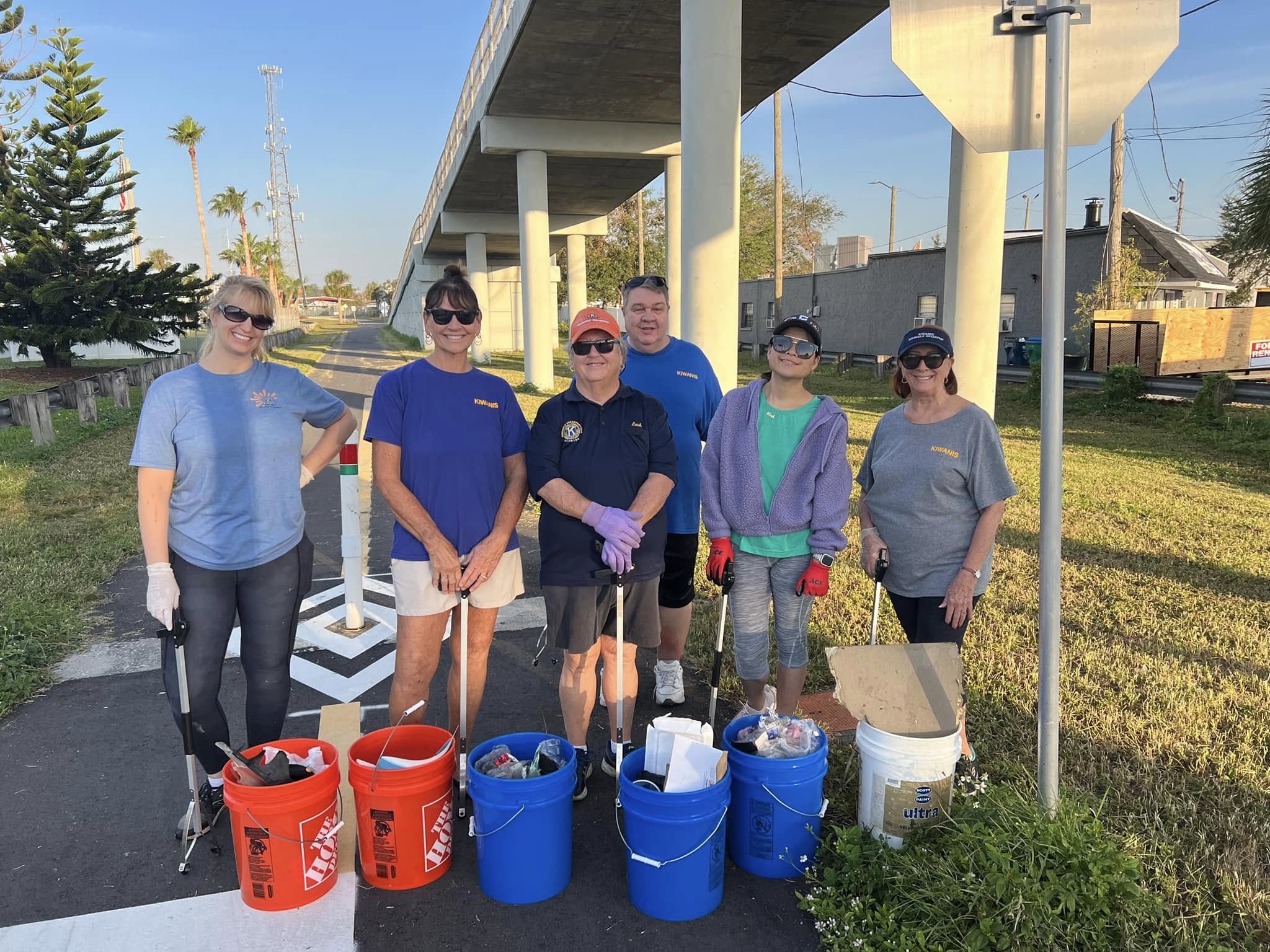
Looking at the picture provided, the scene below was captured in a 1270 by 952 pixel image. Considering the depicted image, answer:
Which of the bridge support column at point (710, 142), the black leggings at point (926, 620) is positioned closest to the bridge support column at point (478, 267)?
the bridge support column at point (710, 142)

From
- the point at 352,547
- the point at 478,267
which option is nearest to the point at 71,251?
the point at 478,267

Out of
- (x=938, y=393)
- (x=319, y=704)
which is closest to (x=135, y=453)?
(x=319, y=704)

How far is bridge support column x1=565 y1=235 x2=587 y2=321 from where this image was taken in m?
32.1

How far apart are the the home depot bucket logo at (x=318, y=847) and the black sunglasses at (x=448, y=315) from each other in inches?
75.1

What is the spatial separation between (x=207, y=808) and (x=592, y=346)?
2.51 meters

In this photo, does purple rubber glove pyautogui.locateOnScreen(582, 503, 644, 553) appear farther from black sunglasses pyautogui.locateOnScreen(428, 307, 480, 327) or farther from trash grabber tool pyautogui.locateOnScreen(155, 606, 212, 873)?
trash grabber tool pyautogui.locateOnScreen(155, 606, 212, 873)

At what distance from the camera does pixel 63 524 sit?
8.36m

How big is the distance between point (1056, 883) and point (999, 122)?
8.05 ft

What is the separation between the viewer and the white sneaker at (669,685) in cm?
445

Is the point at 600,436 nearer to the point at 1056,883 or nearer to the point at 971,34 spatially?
the point at 971,34

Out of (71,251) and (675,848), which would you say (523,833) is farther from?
(71,251)

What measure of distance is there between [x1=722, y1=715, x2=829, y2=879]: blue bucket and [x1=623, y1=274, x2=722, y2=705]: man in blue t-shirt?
4.24 ft

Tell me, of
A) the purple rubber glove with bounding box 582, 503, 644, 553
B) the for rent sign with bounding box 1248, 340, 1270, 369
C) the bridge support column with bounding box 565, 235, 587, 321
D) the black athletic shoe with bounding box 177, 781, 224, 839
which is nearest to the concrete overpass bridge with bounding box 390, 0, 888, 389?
the bridge support column with bounding box 565, 235, 587, 321

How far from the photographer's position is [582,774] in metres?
3.64
